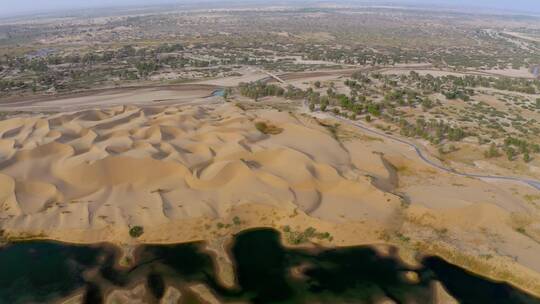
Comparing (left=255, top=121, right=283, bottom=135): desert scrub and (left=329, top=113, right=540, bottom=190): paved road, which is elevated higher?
(left=255, top=121, right=283, bottom=135): desert scrub


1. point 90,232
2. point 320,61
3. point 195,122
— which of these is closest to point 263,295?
point 90,232

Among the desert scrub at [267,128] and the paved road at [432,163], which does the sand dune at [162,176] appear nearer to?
the desert scrub at [267,128]

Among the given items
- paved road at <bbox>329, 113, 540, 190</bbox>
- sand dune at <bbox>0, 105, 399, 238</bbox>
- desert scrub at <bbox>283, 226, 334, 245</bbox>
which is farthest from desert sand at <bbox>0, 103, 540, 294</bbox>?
paved road at <bbox>329, 113, 540, 190</bbox>

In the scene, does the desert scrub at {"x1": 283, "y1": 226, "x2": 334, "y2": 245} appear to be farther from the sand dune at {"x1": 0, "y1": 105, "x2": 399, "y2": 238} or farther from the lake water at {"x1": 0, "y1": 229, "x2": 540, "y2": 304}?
the sand dune at {"x1": 0, "y1": 105, "x2": 399, "y2": 238}

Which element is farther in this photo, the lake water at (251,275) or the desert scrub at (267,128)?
the desert scrub at (267,128)

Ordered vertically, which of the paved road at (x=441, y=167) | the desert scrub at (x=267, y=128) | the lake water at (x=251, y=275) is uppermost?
the desert scrub at (x=267, y=128)

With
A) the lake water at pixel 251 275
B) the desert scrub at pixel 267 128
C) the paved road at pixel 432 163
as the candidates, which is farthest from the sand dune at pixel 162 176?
the paved road at pixel 432 163

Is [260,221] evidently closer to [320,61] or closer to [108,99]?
[108,99]

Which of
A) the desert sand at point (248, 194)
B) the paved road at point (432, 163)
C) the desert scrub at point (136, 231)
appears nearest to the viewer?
the desert scrub at point (136, 231)
